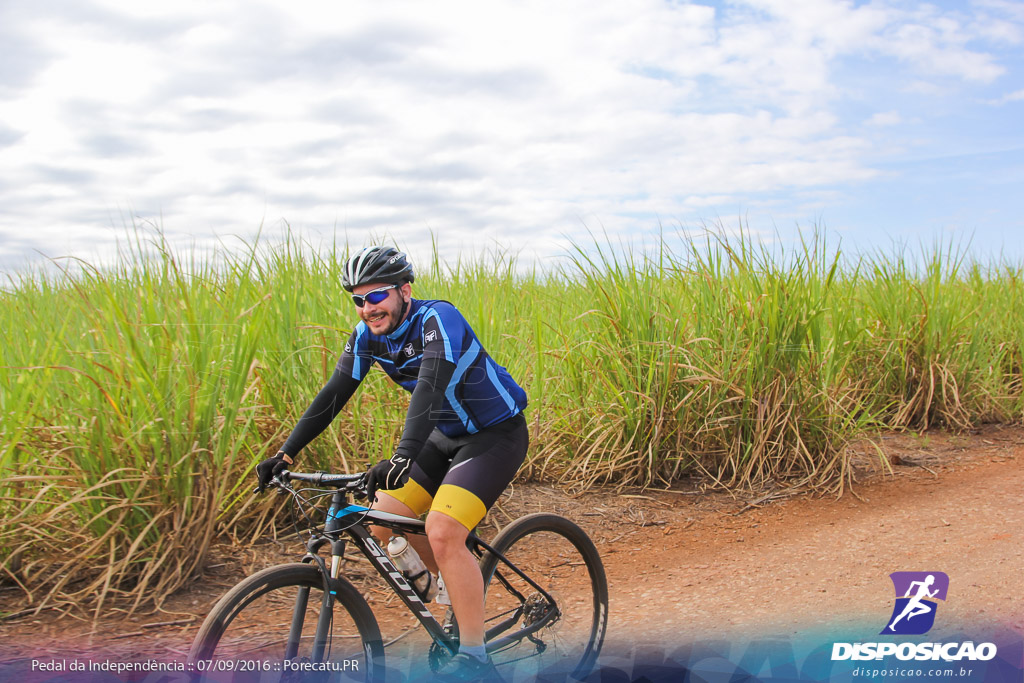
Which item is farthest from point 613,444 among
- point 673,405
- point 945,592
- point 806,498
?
point 945,592

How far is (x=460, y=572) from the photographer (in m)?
3.22

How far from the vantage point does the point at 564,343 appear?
724cm

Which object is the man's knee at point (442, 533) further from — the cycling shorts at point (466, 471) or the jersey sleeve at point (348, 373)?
A: the jersey sleeve at point (348, 373)

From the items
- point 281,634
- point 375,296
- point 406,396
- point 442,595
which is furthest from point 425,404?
point 406,396

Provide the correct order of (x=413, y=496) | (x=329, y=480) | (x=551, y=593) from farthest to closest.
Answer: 1. (x=551, y=593)
2. (x=413, y=496)
3. (x=329, y=480)

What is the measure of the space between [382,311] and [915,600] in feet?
11.6

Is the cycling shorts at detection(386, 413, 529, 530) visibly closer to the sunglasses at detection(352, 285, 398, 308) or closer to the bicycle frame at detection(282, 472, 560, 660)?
the bicycle frame at detection(282, 472, 560, 660)

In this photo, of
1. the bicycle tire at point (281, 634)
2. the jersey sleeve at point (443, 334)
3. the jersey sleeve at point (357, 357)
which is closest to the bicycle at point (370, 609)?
the bicycle tire at point (281, 634)

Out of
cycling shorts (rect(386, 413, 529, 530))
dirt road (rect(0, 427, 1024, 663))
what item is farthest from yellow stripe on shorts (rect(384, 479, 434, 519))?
dirt road (rect(0, 427, 1024, 663))

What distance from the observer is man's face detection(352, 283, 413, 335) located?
11.2 ft

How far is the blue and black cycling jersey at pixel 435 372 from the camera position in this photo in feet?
10.9

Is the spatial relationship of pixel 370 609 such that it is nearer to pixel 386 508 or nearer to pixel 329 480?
pixel 386 508

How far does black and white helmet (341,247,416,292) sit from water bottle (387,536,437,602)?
1.06 m

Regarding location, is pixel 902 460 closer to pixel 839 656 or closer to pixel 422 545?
pixel 839 656
